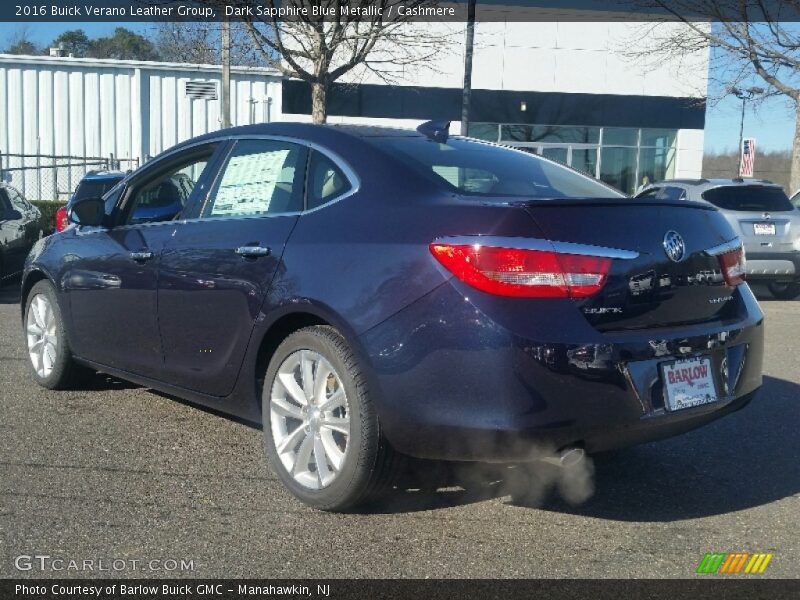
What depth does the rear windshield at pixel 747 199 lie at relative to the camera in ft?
38.9

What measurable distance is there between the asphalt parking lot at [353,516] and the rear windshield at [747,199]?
22.7ft

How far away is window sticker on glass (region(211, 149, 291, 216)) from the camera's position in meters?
4.47

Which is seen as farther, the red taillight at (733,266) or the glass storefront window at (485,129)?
the glass storefront window at (485,129)

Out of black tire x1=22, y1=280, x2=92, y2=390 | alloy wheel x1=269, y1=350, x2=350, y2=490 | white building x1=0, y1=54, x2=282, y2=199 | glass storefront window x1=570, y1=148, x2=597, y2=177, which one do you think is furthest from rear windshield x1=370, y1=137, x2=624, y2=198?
glass storefront window x1=570, y1=148, x2=597, y2=177

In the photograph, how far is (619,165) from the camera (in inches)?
1225

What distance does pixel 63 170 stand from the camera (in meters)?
26.2

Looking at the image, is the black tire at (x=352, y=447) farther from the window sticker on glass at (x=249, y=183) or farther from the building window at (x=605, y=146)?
the building window at (x=605, y=146)

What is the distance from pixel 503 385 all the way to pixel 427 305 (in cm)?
41

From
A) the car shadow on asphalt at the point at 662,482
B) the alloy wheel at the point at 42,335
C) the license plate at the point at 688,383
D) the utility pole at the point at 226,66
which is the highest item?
the utility pole at the point at 226,66

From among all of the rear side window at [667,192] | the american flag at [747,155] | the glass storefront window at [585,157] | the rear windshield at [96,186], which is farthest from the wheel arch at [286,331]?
the glass storefront window at [585,157]

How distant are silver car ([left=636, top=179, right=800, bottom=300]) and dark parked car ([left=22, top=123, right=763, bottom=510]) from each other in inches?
309

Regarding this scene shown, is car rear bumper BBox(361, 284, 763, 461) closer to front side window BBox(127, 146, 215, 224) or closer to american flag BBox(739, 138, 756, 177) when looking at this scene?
front side window BBox(127, 146, 215, 224)

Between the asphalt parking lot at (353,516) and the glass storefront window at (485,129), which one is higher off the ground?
the glass storefront window at (485,129)

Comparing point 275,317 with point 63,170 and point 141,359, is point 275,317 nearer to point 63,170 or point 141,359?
point 141,359
